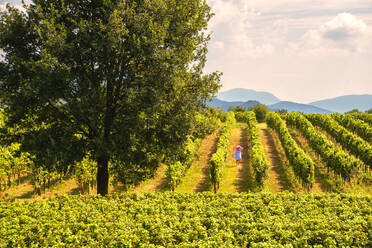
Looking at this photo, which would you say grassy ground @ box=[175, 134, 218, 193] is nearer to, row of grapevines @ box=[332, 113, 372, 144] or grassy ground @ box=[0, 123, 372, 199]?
grassy ground @ box=[0, 123, 372, 199]

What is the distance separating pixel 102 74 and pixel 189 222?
9174mm

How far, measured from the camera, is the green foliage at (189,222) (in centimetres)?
822

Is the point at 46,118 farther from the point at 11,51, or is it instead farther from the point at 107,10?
the point at 107,10

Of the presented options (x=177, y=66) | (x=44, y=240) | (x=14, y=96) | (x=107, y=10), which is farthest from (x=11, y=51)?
(x=44, y=240)

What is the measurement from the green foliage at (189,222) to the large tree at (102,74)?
304cm

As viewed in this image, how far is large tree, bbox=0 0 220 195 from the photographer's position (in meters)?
11.8

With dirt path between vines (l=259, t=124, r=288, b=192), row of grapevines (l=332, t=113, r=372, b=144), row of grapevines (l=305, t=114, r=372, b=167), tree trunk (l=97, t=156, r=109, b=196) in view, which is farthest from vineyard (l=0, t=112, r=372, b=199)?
row of grapevines (l=332, t=113, r=372, b=144)

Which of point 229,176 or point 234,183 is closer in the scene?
point 234,183

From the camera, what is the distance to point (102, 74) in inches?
516

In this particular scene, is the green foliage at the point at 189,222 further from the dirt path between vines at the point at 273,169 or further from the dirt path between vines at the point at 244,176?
the dirt path between vines at the point at 273,169

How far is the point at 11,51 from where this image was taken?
40.8ft

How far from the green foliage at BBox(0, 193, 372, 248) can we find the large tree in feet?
9.99

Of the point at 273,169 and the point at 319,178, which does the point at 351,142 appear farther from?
the point at 273,169

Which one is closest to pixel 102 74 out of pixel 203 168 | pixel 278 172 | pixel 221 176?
pixel 221 176
